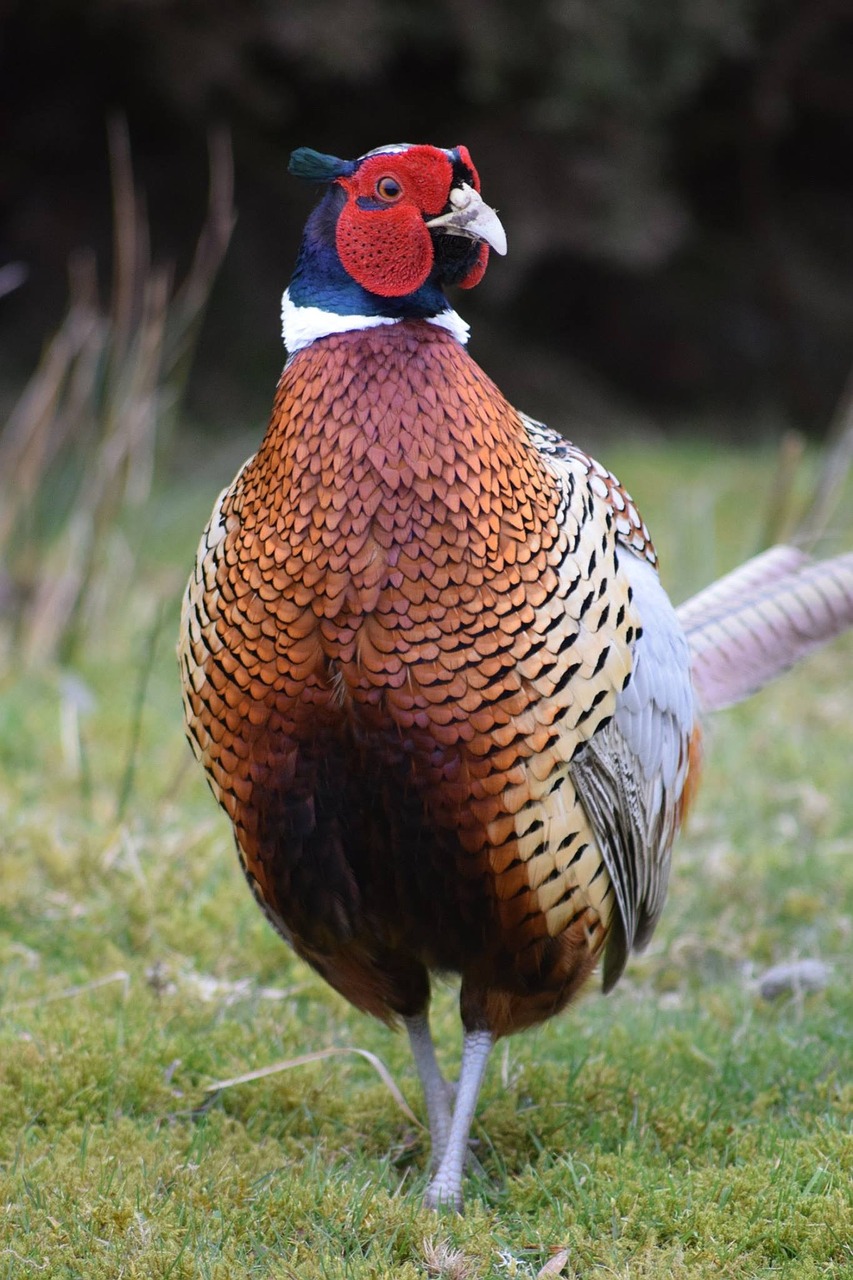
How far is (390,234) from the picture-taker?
6.66ft

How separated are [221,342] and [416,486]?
6.31 m

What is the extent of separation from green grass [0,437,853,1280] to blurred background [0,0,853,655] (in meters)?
1.45

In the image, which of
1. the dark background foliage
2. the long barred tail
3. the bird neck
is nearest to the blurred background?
the dark background foliage

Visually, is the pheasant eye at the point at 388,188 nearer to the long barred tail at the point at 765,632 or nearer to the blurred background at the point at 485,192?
the long barred tail at the point at 765,632

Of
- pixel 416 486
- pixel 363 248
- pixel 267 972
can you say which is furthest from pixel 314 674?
pixel 267 972

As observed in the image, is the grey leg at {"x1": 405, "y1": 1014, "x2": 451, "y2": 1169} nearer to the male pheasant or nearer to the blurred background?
the male pheasant

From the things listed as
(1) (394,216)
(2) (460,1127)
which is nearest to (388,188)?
(1) (394,216)

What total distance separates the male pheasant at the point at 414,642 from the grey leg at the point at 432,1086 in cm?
11

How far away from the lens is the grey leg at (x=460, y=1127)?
219cm

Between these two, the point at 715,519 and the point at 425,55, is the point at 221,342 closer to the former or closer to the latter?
the point at 425,55

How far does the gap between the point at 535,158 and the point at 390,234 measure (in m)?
5.62

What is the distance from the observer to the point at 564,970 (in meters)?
2.21

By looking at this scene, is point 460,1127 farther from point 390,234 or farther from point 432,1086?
point 390,234

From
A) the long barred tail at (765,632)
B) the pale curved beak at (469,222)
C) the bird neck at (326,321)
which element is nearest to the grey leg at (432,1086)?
the long barred tail at (765,632)
